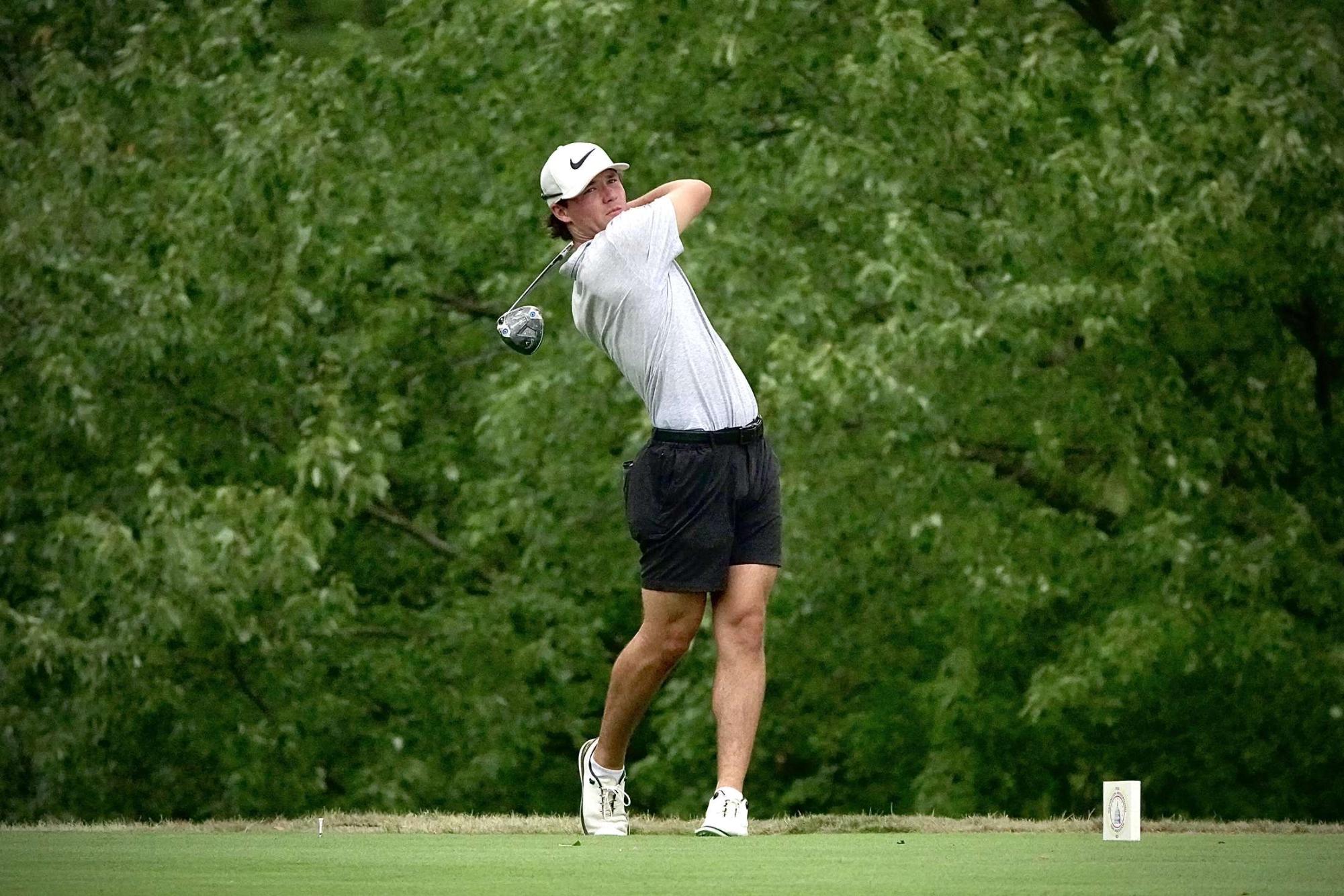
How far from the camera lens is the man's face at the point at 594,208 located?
19.1 ft

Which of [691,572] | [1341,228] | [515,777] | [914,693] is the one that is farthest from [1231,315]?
[691,572]

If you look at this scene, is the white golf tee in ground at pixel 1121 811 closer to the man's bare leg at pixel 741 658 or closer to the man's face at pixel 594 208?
the man's bare leg at pixel 741 658

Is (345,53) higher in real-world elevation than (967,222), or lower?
higher

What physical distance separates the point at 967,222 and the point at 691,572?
818 centimetres

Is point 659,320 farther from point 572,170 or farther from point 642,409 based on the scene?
point 642,409

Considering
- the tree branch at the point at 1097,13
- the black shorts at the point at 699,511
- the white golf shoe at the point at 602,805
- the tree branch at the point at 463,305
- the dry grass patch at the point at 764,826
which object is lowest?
the dry grass patch at the point at 764,826

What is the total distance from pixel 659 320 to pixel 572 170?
1.51 ft

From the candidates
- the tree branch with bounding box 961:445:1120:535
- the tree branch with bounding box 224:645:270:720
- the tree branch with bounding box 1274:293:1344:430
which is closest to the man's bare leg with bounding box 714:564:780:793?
the tree branch with bounding box 961:445:1120:535

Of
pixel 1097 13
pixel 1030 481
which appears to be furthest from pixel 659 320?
pixel 1097 13

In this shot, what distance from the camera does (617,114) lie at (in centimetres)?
1434

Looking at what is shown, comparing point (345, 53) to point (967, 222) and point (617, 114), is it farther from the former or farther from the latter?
point (967, 222)

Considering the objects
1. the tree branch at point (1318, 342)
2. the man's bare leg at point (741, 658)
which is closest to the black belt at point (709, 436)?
the man's bare leg at point (741, 658)

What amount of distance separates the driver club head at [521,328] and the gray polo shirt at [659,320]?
27 cm

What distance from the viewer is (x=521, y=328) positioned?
5.96 m
